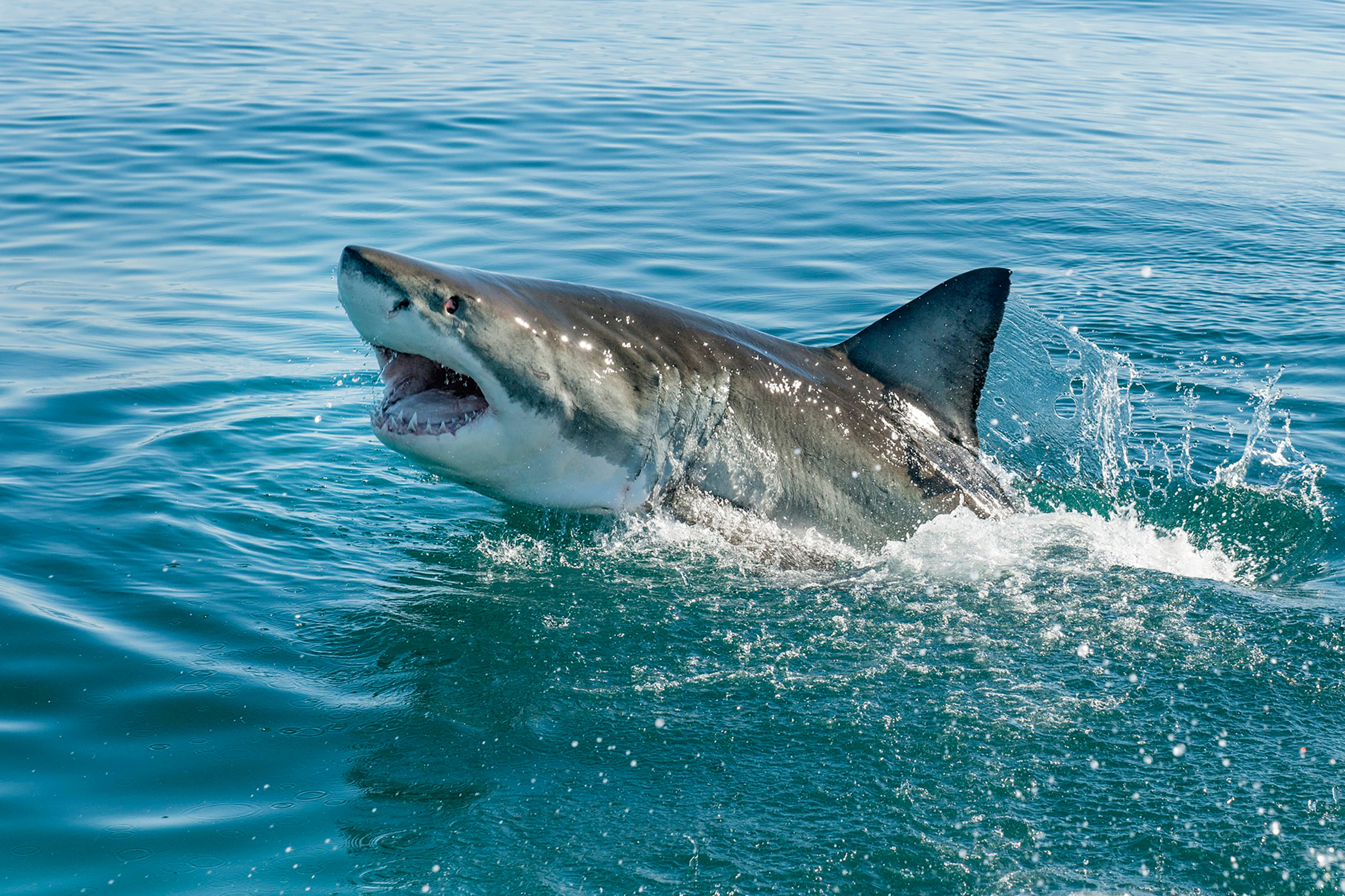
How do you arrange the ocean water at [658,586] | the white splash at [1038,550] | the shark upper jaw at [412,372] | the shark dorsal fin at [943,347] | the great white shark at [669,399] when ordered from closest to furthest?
the ocean water at [658,586]
the shark upper jaw at [412,372]
the great white shark at [669,399]
the white splash at [1038,550]
the shark dorsal fin at [943,347]

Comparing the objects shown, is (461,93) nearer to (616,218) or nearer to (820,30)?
(616,218)

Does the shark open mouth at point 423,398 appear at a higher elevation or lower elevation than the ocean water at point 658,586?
higher

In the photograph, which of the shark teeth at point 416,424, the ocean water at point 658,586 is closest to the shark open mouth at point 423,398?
the shark teeth at point 416,424

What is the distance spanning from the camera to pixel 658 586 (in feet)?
16.1

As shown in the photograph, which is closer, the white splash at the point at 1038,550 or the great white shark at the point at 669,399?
the great white shark at the point at 669,399

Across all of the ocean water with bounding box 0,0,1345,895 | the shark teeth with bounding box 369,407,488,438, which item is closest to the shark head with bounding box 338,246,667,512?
the shark teeth with bounding box 369,407,488,438

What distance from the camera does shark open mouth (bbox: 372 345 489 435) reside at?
4484mm

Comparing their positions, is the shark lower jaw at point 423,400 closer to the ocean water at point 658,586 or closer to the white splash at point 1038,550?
the ocean water at point 658,586

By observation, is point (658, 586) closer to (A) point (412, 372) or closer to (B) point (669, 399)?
(B) point (669, 399)

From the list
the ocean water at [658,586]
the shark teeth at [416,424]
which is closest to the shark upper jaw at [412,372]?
the shark teeth at [416,424]

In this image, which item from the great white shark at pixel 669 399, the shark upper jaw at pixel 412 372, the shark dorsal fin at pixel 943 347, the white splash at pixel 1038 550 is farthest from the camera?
the shark dorsal fin at pixel 943 347

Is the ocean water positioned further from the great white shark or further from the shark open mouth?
the shark open mouth

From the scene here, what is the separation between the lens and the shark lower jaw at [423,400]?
448cm

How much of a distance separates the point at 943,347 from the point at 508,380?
1941mm
